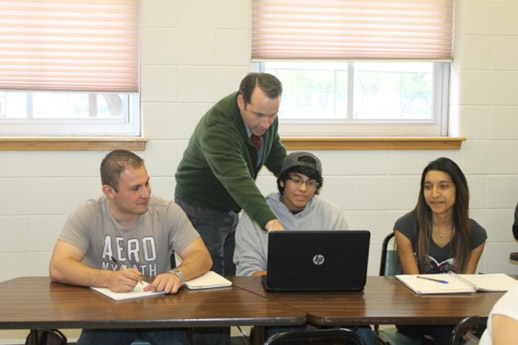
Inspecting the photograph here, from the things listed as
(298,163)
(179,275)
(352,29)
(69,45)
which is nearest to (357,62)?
(352,29)

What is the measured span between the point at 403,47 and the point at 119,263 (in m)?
2.39

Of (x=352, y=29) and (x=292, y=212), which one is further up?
(x=352, y=29)

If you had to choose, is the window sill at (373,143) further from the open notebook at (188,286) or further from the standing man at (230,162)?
the open notebook at (188,286)

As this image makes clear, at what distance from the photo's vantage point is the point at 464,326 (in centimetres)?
208

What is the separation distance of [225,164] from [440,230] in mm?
1042

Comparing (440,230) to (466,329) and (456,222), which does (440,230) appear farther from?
(466,329)

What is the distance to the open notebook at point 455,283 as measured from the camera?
254cm

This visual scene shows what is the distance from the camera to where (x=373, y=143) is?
4.11m

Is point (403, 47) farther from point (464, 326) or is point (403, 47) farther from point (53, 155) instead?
point (464, 326)

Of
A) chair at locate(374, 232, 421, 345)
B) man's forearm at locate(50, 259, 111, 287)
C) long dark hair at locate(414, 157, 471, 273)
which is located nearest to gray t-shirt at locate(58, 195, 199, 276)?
man's forearm at locate(50, 259, 111, 287)

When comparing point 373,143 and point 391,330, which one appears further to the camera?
point 373,143

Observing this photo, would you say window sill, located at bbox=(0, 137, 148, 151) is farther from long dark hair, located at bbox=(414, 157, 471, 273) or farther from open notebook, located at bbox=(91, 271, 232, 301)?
long dark hair, located at bbox=(414, 157, 471, 273)

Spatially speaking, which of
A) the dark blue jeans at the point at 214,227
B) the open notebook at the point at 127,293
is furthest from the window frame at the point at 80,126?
the open notebook at the point at 127,293

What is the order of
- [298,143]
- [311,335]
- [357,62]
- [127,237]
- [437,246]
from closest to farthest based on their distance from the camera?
[311,335], [127,237], [437,246], [298,143], [357,62]
